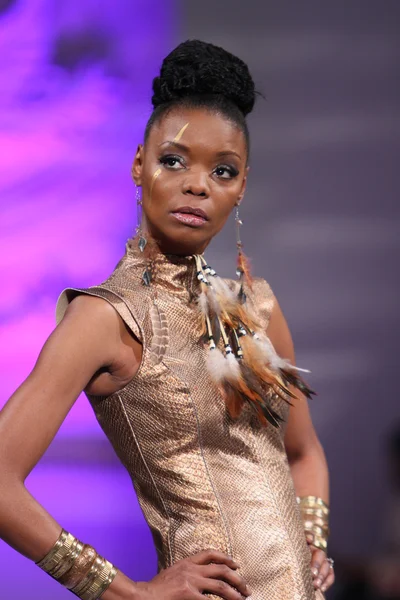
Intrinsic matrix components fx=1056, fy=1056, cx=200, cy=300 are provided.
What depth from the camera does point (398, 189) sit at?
3.14 m

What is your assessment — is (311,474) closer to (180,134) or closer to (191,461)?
(191,461)

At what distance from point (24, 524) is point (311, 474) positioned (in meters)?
0.80

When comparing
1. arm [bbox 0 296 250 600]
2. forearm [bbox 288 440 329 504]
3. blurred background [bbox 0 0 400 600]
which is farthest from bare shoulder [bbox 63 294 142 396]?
blurred background [bbox 0 0 400 600]

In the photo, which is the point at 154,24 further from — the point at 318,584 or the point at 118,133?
the point at 318,584

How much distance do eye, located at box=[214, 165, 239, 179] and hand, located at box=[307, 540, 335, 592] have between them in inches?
28.7

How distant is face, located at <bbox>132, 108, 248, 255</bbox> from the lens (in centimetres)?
183

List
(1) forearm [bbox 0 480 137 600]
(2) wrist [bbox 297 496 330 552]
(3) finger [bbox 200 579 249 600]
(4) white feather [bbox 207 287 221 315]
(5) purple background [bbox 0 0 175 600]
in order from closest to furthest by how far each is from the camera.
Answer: (1) forearm [bbox 0 480 137 600] < (3) finger [bbox 200 579 249 600] < (4) white feather [bbox 207 287 221 315] < (2) wrist [bbox 297 496 330 552] < (5) purple background [bbox 0 0 175 600]

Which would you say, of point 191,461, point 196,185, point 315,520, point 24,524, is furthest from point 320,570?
point 196,185

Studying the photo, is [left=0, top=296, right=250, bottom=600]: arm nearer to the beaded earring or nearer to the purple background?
the beaded earring

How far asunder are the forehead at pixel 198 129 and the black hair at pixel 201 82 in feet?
0.05

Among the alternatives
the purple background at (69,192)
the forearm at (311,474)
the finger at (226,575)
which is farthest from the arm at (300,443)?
the purple background at (69,192)

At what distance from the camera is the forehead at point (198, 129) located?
184 centimetres

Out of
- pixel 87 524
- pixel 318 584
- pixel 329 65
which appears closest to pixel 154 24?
pixel 329 65

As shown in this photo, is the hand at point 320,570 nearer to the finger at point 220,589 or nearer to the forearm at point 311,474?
the forearm at point 311,474
